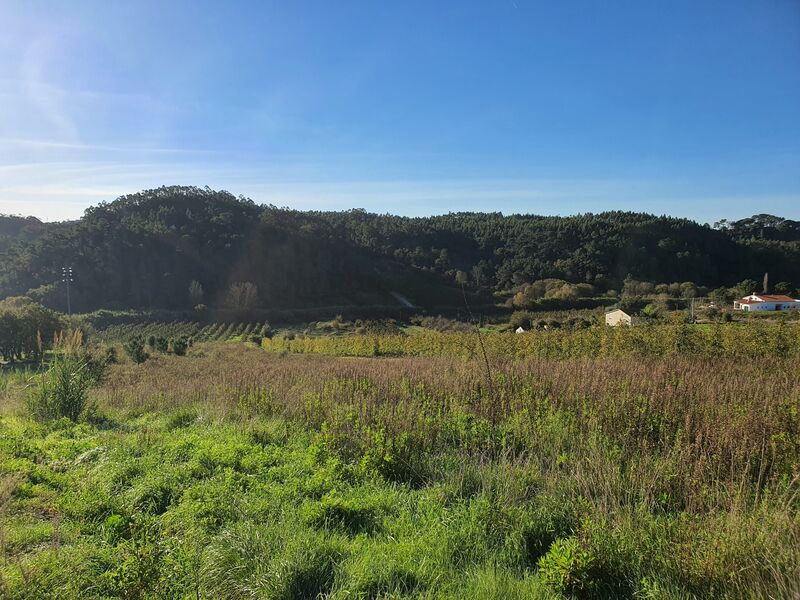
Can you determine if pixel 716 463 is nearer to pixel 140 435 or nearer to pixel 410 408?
pixel 410 408

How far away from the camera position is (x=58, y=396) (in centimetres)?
788

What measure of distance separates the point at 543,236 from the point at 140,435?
85.1 meters

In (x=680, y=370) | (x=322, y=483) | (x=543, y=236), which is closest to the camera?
(x=322, y=483)

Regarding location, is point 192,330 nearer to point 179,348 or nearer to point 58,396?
point 179,348

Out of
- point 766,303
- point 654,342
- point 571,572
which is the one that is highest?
point 571,572

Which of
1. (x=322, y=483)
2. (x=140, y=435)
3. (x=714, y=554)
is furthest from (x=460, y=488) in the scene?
(x=140, y=435)

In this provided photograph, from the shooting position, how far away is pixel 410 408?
6.04 m

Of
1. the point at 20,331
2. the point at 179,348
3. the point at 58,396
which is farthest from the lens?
the point at 20,331

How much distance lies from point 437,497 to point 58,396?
7191 mm

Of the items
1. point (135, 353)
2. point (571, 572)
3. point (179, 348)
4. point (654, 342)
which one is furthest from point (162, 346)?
point (571, 572)

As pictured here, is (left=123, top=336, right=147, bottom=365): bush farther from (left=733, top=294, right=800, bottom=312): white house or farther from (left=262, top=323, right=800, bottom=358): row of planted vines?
(left=733, top=294, right=800, bottom=312): white house

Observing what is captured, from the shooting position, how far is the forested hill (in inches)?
2534

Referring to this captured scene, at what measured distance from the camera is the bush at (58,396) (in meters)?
7.88

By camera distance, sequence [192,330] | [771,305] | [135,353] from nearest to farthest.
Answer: [135,353], [771,305], [192,330]
